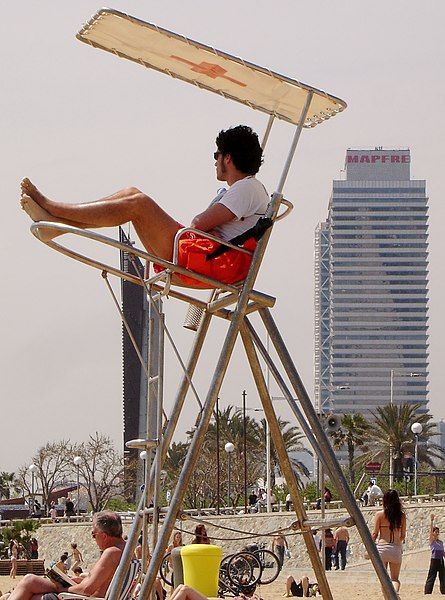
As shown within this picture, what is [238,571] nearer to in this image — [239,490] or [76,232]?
[76,232]

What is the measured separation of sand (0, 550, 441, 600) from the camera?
23016 millimetres

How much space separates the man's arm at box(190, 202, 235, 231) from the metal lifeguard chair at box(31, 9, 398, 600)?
8.0 inches

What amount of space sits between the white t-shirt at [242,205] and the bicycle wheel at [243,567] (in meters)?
16.5

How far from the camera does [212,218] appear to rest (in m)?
6.79

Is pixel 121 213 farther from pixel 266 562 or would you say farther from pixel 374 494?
pixel 374 494

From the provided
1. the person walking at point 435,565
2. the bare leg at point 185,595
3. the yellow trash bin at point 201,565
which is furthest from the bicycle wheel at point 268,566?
the bare leg at point 185,595

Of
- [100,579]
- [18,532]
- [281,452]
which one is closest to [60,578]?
[100,579]

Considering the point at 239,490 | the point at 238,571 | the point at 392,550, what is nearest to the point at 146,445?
the point at 392,550

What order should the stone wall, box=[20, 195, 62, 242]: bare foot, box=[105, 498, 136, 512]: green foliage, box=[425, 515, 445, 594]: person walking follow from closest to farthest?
box=[20, 195, 62, 242]: bare foot
box=[425, 515, 445, 594]: person walking
the stone wall
box=[105, 498, 136, 512]: green foliage

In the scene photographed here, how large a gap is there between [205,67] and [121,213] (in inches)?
38.6

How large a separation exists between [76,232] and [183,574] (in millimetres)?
6508

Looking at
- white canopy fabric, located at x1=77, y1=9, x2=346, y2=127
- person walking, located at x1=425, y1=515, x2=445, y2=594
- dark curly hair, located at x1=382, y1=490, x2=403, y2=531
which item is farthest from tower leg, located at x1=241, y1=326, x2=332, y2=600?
person walking, located at x1=425, y1=515, x2=445, y2=594

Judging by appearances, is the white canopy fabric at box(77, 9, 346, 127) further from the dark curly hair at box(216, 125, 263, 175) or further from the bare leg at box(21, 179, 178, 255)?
the bare leg at box(21, 179, 178, 255)

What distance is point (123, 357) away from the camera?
12938 centimetres
